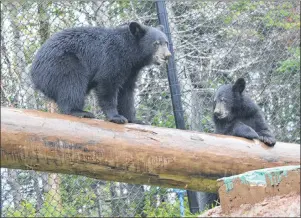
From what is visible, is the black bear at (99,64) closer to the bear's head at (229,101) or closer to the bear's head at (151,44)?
the bear's head at (151,44)

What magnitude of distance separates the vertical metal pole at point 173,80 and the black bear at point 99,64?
0.38 metres

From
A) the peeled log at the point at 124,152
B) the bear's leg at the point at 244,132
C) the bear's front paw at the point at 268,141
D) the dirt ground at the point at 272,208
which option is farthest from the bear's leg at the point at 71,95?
the dirt ground at the point at 272,208

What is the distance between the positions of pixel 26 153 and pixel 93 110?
2570 mm

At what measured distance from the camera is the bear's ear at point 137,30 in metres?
6.31

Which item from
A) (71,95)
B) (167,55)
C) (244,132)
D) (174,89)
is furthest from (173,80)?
(71,95)

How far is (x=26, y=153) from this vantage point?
15.3 feet

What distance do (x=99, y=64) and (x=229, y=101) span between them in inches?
66.6

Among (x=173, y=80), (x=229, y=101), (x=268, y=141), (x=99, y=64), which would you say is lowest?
(x=268, y=141)

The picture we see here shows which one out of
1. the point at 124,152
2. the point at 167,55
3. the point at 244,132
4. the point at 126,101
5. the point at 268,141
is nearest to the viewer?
the point at 124,152

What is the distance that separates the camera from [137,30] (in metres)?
6.39

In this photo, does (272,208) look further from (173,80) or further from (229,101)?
(173,80)

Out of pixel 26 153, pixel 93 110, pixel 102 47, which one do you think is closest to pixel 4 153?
pixel 26 153

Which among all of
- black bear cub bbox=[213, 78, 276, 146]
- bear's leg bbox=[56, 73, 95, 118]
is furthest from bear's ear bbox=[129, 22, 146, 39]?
black bear cub bbox=[213, 78, 276, 146]

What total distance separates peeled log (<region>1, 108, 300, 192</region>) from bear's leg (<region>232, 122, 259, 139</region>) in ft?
0.98
